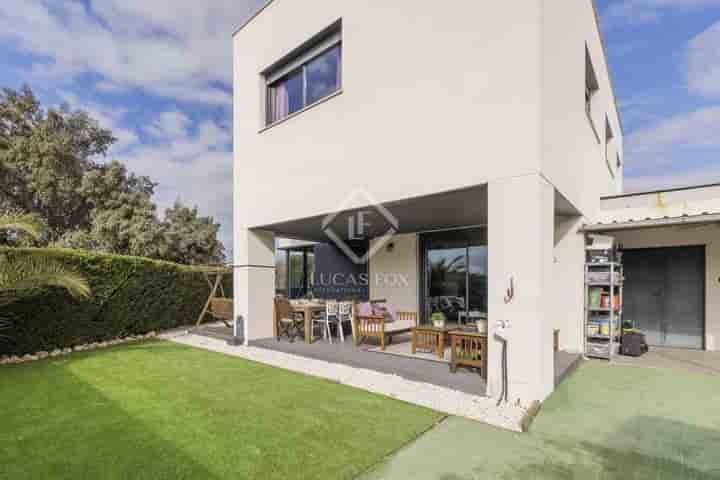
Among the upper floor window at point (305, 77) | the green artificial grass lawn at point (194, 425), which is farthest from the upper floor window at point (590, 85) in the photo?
the green artificial grass lawn at point (194, 425)

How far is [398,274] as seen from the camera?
35.4 ft

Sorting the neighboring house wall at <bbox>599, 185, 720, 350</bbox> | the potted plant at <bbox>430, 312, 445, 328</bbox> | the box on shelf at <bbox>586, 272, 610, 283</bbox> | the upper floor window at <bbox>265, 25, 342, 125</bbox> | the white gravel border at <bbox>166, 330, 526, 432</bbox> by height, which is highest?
the upper floor window at <bbox>265, 25, 342, 125</bbox>

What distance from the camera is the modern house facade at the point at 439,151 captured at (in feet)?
14.2

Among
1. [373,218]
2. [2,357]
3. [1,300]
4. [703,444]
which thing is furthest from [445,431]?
[2,357]

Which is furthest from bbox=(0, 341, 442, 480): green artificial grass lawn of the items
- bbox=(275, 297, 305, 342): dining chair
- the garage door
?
the garage door

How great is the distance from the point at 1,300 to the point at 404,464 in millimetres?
7575

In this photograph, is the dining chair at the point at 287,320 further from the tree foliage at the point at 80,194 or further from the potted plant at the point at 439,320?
the tree foliage at the point at 80,194

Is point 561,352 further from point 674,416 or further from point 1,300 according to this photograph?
point 1,300

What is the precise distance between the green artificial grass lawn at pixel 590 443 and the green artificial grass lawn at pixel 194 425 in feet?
1.14

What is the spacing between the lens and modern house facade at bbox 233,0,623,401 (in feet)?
14.2

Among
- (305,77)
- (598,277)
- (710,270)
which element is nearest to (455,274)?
(598,277)

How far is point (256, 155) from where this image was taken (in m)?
8.47

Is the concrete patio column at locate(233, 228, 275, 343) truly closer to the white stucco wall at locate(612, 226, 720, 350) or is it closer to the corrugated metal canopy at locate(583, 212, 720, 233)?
the corrugated metal canopy at locate(583, 212, 720, 233)

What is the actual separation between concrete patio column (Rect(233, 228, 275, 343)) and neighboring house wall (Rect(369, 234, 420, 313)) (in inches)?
146
